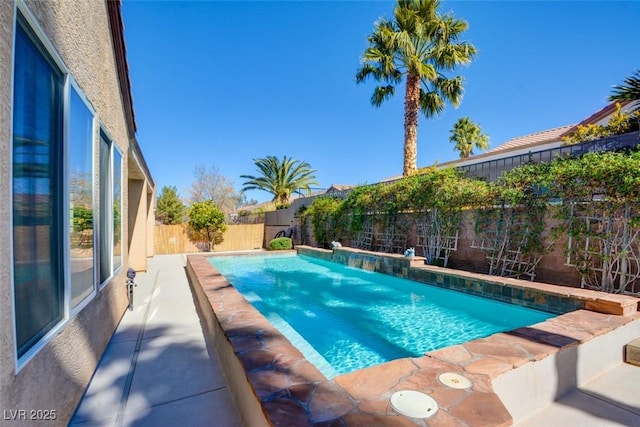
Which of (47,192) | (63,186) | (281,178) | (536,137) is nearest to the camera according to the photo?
(47,192)

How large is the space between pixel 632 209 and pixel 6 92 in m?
8.95

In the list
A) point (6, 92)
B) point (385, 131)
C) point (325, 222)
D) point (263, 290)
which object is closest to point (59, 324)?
point (6, 92)

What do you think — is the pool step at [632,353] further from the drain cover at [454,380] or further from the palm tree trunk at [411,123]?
the palm tree trunk at [411,123]

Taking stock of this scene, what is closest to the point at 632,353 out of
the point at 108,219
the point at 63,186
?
the point at 63,186

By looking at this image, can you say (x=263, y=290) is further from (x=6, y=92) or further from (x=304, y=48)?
(x=304, y=48)

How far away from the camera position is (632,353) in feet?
12.8

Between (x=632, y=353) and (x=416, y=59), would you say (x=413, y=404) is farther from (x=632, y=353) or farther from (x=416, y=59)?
(x=416, y=59)

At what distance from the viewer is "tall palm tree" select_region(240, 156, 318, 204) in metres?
24.5

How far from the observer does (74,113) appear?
2.91 m

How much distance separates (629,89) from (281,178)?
20.3m

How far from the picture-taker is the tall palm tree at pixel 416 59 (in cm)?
1248

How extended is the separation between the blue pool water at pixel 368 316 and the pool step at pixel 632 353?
1689 millimetres

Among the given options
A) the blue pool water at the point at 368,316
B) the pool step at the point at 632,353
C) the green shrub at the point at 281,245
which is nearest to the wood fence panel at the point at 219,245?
the green shrub at the point at 281,245

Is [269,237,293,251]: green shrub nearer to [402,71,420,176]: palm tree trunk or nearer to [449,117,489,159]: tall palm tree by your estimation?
[402,71,420,176]: palm tree trunk
